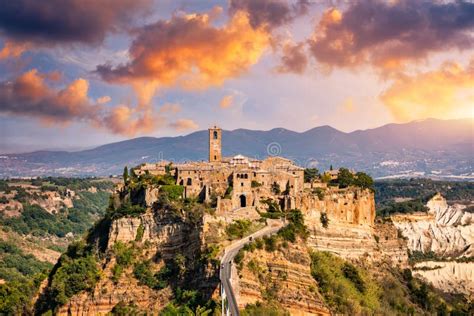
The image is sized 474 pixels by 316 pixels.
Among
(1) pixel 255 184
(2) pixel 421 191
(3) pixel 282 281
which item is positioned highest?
(1) pixel 255 184

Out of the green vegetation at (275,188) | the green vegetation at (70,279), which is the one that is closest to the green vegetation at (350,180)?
the green vegetation at (275,188)

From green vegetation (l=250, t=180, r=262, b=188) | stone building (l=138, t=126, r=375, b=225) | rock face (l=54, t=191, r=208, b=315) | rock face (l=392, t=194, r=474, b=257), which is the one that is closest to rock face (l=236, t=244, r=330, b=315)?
rock face (l=54, t=191, r=208, b=315)

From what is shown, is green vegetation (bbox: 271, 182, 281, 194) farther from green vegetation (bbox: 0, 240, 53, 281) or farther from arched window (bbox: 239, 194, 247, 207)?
green vegetation (bbox: 0, 240, 53, 281)

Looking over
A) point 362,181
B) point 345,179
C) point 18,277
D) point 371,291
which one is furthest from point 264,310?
point 18,277

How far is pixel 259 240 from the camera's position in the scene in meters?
51.5

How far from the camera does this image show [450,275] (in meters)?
89.2

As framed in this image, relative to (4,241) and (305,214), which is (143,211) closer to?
(305,214)

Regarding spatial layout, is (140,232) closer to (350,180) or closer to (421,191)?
(350,180)

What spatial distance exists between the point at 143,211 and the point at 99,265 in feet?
19.6

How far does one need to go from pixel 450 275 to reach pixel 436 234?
62.6 feet

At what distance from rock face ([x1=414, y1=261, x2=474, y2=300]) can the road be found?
34.6m

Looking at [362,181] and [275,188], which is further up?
[362,181]

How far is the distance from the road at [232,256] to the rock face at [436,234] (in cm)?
4859

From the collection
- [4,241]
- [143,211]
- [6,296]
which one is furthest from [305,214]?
[4,241]
